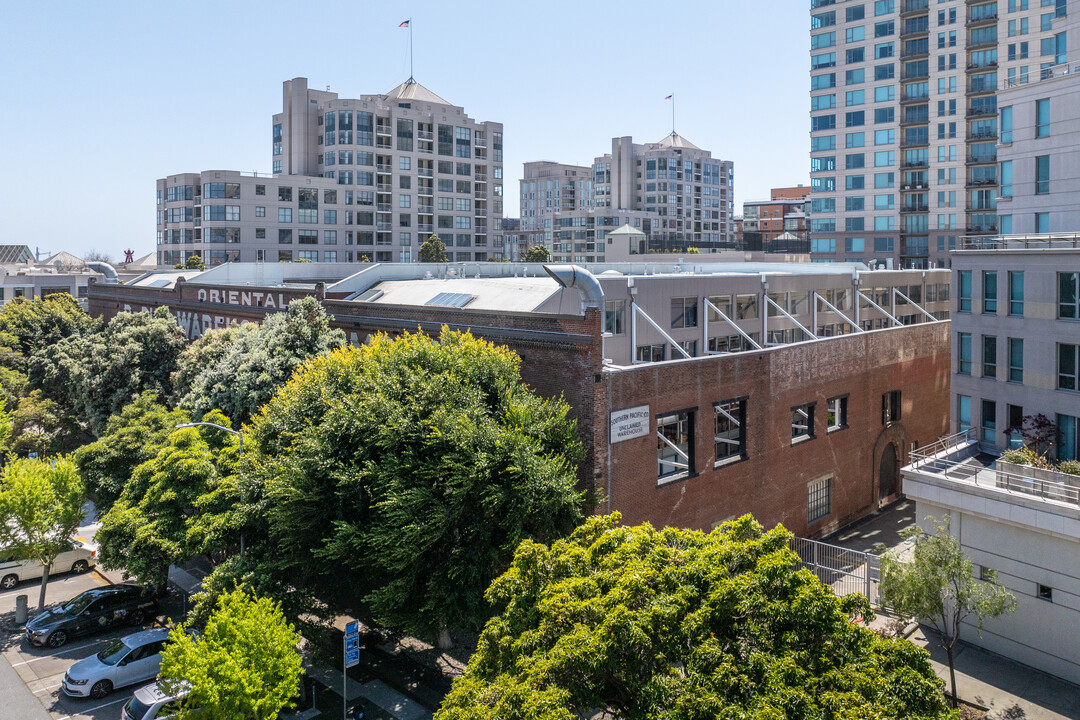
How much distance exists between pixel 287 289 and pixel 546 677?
33.1 metres

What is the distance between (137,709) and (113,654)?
415 centimetres

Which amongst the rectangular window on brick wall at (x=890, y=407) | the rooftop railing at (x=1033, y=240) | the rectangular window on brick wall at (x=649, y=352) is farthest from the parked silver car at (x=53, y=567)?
the rooftop railing at (x=1033, y=240)

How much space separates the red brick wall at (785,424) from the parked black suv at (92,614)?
2050 cm

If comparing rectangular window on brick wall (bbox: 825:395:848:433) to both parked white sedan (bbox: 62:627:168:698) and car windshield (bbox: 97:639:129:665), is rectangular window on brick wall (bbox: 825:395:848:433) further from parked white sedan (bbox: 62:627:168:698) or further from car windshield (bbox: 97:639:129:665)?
car windshield (bbox: 97:639:129:665)

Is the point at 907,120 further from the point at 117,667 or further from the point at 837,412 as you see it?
the point at 117,667

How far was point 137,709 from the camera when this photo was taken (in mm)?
24781

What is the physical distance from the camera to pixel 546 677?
52.2 ft

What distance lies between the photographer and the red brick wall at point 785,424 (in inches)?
1137

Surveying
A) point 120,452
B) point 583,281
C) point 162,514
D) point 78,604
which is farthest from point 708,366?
point 78,604

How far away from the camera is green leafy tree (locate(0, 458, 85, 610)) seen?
32500mm

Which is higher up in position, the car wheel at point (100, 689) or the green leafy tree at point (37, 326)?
the green leafy tree at point (37, 326)

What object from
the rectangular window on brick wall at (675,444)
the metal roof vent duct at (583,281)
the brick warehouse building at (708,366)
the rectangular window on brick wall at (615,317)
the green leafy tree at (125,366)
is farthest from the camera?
the green leafy tree at (125,366)

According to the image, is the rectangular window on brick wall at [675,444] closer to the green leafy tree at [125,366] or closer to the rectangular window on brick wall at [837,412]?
the rectangular window on brick wall at [837,412]

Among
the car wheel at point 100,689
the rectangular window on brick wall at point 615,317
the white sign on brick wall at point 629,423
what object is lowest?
the car wheel at point 100,689
